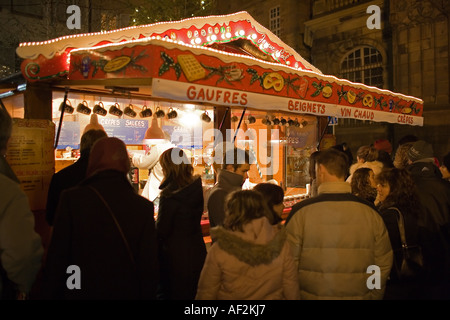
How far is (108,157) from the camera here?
2480mm

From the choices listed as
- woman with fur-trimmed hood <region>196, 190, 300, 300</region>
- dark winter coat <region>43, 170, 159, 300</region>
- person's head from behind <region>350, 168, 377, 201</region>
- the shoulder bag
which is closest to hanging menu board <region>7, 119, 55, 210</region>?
dark winter coat <region>43, 170, 159, 300</region>

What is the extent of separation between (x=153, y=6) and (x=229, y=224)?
15067mm

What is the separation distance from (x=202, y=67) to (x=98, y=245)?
8.87ft

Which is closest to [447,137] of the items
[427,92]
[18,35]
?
[427,92]

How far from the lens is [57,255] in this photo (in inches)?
90.0

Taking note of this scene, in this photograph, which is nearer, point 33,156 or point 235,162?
point 235,162

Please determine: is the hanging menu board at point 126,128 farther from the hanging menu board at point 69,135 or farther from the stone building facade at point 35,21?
the stone building facade at point 35,21

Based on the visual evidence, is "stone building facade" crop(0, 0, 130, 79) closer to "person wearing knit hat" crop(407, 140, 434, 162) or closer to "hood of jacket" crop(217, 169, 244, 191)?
"hood of jacket" crop(217, 169, 244, 191)

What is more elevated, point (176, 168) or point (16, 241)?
point (176, 168)

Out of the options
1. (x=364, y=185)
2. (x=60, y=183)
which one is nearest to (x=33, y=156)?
(x=60, y=183)

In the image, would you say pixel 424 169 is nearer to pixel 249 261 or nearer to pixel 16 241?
pixel 249 261

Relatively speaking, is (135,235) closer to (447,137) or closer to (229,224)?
(229,224)

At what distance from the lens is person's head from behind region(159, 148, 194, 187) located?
361cm

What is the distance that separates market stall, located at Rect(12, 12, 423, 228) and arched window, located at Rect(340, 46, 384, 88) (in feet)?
35.6
